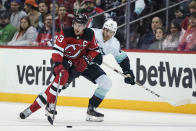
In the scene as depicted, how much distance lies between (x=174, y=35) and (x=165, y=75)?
1.78 feet

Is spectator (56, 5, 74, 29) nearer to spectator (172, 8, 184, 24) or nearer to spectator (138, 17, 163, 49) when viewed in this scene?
spectator (138, 17, 163, 49)

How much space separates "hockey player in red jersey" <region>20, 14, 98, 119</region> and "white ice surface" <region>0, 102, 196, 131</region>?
0.22 metres

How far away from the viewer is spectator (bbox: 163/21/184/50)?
679 cm

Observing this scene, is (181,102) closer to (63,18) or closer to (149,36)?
(149,36)

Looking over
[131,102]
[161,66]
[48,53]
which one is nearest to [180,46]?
[161,66]

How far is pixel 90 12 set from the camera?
744 centimetres

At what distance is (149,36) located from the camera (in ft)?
23.0

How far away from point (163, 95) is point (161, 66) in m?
0.39

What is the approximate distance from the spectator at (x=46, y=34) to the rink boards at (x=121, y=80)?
4.5 inches

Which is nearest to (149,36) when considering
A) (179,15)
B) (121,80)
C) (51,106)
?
(179,15)

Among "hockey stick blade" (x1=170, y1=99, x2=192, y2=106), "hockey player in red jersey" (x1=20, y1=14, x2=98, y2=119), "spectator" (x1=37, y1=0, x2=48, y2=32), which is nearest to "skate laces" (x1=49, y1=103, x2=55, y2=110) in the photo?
"hockey player in red jersey" (x1=20, y1=14, x2=98, y2=119)

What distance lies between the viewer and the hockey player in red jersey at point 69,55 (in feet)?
18.3

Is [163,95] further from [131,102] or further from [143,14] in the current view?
[143,14]

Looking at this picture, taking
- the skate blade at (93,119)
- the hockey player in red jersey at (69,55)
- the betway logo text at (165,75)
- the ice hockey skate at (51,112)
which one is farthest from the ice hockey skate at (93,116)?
the betway logo text at (165,75)
